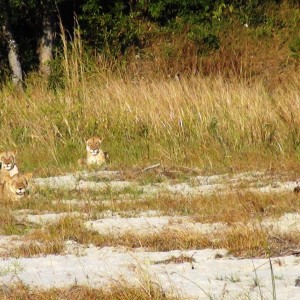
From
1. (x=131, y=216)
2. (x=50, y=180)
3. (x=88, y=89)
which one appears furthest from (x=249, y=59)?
(x=131, y=216)

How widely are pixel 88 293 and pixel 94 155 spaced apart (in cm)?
697

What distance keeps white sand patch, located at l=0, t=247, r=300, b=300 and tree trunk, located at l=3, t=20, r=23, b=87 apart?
1331 cm

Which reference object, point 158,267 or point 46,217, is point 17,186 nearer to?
point 46,217

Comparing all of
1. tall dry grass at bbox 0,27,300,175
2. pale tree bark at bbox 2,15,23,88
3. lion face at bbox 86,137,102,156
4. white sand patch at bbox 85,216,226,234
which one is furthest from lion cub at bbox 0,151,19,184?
pale tree bark at bbox 2,15,23,88

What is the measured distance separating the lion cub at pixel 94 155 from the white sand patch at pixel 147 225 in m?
3.92

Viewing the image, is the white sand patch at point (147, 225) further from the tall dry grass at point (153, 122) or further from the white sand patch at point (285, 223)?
the tall dry grass at point (153, 122)

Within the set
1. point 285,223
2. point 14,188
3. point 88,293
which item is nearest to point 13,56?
point 14,188

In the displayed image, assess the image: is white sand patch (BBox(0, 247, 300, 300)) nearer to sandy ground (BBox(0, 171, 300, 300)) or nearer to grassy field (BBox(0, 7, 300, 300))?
sandy ground (BBox(0, 171, 300, 300))

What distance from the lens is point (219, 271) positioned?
777 cm

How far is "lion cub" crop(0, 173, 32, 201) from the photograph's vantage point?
38.3ft

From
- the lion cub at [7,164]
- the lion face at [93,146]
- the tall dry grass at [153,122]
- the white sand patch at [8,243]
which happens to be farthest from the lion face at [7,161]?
the white sand patch at [8,243]

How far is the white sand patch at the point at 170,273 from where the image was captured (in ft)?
23.7

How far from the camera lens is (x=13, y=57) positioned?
2220 centimetres

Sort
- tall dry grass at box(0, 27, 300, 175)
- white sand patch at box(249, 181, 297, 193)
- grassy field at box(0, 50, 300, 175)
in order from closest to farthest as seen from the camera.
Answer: white sand patch at box(249, 181, 297, 193)
grassy field at box(0, 50, 300, 175)
tall dry grass at box(0, 27, 300, 175)
